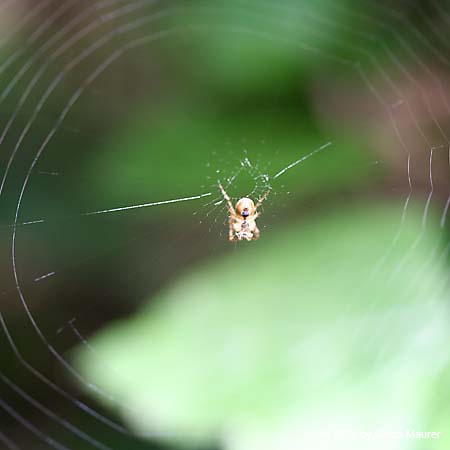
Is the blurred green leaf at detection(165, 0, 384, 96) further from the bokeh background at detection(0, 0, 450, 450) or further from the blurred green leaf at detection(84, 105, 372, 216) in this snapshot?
the blurred green leaf at detection(84, 105, 372, 216)

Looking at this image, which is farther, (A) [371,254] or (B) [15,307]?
(B) [15,307]

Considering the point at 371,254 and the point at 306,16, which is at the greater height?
the point at 306,16

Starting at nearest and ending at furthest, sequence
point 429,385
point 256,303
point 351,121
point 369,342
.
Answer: point 429,385
point 369,342
point 256,303
point 351,121

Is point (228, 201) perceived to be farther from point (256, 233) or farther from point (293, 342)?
point (293, 342)

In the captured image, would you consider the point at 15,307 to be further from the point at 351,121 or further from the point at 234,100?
the point at 351,121

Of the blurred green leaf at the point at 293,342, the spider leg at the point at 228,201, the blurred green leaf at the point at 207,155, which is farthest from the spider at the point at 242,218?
the blurred green leaf at the point at 293,342

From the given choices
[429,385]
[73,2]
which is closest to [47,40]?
[73,2]

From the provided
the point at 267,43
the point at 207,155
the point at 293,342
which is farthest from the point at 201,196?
the point at 293,342
